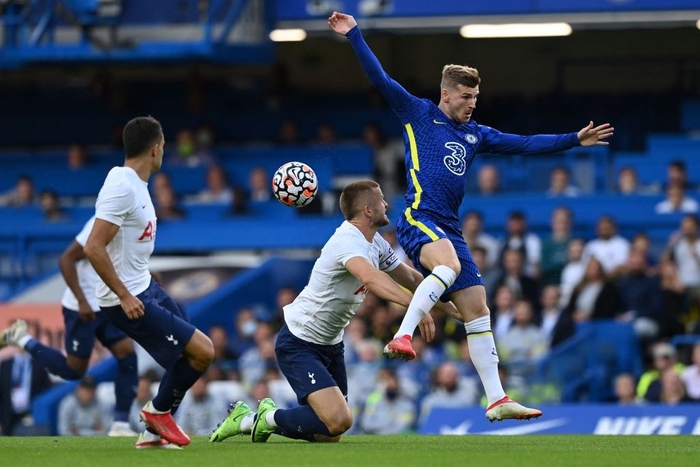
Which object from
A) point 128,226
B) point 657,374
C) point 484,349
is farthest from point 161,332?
point 657,374

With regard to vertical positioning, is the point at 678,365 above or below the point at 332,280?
below

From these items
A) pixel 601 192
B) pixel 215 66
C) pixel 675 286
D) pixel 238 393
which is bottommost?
pixel 238 393

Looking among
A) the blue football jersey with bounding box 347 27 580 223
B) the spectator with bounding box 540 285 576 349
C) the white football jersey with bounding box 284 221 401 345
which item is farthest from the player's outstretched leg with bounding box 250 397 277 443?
the spectator with bounding box 540 285 576 349

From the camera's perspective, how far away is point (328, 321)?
884cm

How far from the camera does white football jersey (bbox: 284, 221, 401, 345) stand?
863cm

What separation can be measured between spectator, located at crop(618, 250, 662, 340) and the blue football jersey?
19.3 ft

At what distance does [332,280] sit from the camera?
8.74 m

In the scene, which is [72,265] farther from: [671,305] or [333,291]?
[671,305]

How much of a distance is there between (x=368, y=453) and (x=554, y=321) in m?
7.05

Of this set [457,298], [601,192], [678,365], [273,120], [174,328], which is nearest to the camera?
[174,328]

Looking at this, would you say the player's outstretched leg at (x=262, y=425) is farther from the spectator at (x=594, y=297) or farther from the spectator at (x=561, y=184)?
the spectator at (x=561, y=184)

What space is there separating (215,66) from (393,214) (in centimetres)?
490

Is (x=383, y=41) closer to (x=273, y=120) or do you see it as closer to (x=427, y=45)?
(x=427, y=45)

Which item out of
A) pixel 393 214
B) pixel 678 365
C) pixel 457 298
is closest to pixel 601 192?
pixel 393 214
